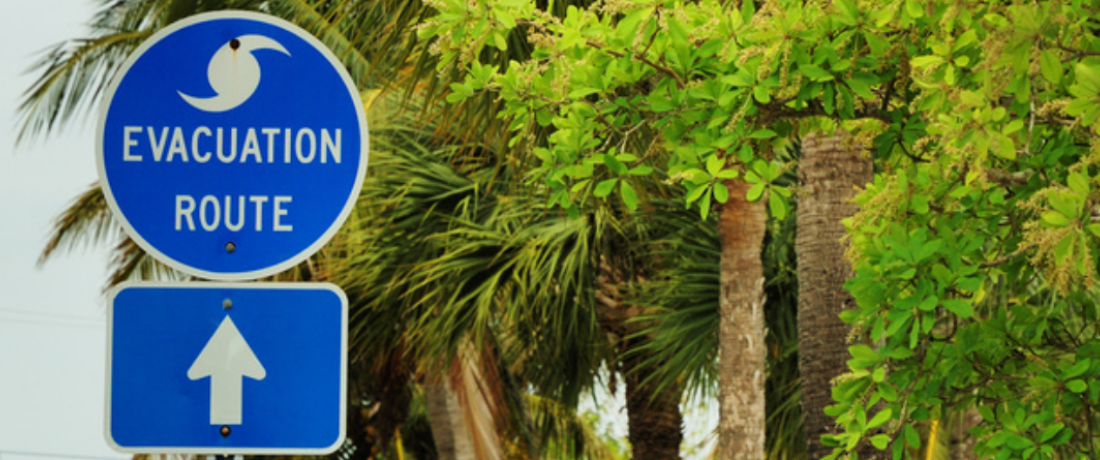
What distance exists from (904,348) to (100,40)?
11300mm

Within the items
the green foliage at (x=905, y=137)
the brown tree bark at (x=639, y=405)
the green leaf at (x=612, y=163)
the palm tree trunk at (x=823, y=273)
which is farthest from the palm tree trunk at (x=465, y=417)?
the green leaf at (x=612, y=163)

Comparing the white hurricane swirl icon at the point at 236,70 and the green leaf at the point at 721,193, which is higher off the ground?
the white hurricane swirl icon at the point at 236,70

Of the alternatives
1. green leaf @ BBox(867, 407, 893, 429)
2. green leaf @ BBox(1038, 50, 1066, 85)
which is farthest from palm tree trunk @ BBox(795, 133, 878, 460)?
green leaf @ BBox(1038, 50, 1066, 85)

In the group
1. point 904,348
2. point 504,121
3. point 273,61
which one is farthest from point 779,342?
point 273,61

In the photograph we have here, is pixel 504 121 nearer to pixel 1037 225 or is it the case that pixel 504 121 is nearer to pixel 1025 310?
pixel 1025 310

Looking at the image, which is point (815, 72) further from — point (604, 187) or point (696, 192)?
point (604, 187)

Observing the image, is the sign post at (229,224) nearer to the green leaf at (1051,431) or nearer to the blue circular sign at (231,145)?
the blue circular sign at (231,145)

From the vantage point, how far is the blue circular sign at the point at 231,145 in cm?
279

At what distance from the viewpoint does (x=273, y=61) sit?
112 inches

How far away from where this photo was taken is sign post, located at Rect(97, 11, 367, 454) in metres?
2.75

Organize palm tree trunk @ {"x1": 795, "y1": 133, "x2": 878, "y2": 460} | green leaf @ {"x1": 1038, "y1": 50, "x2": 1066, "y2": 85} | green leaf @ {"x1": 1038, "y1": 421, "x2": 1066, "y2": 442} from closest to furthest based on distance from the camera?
green leaf @ {"x1": 1038, "y1": 50, "x2": 1066, "y2": 85}, green leaf @ {"x1": 1038, "y1": 421, "x2": 1066, "y2": 442}, palm tree trunk @ {"x1": 795, "y1": 133, "x2": 878, "y2": 460}

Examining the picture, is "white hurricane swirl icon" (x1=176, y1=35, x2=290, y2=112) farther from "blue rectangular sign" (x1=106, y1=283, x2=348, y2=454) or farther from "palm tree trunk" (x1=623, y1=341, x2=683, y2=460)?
"palm tree trunk" (x1=623, y1=341, x2=683, y2=460)

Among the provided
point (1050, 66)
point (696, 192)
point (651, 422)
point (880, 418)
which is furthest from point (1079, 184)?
point (651, 422)

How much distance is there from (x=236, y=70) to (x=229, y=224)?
10.9 inches
